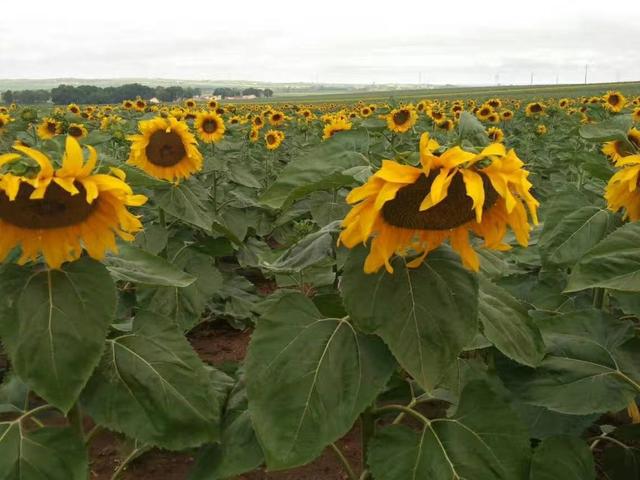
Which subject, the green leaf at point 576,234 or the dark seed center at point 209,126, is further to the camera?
the dark seed center at point 209,126

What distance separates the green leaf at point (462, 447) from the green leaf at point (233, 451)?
1.21 feet

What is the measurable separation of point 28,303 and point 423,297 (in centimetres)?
108

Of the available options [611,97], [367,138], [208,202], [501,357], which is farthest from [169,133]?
[611,97]

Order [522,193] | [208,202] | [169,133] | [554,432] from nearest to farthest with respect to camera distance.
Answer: [522,193]
[554,432]
[169,133]
[208,202]

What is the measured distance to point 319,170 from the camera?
1.96 metres

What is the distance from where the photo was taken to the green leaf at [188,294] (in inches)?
159

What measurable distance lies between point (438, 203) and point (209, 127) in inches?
232

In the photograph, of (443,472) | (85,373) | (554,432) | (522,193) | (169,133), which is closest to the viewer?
(522,193)

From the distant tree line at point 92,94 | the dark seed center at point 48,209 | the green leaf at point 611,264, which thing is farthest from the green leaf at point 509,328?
the distant tree line at point 92,94

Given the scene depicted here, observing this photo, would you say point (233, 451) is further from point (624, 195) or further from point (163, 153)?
point (163, 153)

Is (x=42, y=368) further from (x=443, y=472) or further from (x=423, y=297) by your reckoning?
(x=443, y=472)

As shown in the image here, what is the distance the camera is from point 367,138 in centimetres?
207

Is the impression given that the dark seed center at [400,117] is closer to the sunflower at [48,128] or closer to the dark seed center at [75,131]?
the dark seed center at [75,131]

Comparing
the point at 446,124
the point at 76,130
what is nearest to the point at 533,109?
the point at 446,124
